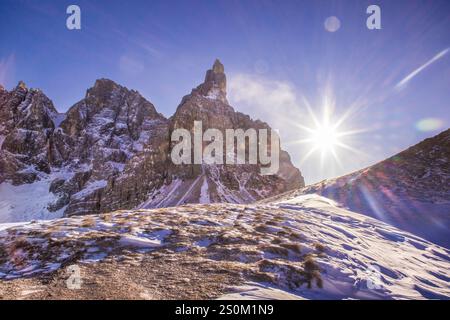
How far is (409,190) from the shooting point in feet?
75.0

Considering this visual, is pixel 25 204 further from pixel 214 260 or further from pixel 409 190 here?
pixel 214 260

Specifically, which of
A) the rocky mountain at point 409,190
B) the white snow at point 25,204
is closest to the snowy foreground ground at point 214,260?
the rocky mountain at point 409,190

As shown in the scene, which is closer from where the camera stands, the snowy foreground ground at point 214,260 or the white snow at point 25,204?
the snowy foreground ground at point 214,260

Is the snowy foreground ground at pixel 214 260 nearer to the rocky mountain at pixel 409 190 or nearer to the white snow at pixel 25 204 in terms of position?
the rocky mountain at pixel 409 190

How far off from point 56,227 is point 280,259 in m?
9.02

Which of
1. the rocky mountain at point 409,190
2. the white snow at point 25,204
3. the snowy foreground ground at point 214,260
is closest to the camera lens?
the snowy foreground ground at point 214,260

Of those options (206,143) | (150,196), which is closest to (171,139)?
(206,143)

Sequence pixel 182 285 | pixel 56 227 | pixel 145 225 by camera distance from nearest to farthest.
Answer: pixel 182 285
pixel 56 227
pixel 145 225

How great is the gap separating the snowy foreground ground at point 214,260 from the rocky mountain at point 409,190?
4.16 metres

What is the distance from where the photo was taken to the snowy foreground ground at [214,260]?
6.86 metres

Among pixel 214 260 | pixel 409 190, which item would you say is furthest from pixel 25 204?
pixel 214 260

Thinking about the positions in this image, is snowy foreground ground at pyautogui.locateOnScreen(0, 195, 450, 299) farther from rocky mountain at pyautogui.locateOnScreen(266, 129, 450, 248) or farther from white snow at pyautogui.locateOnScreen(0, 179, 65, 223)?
white snow at pyautogui.locateOnScreen(0, 179, 65, 223)
